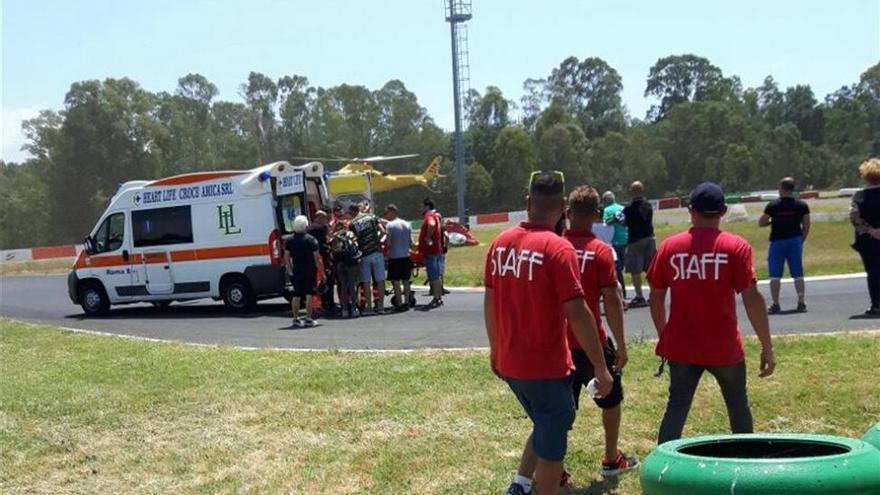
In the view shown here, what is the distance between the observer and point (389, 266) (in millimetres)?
17266

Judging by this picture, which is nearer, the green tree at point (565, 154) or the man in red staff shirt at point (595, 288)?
the man in red staff shirt at point (595, 288)

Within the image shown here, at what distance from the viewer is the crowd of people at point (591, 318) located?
5.05m

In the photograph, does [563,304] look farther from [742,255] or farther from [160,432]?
[160,432]

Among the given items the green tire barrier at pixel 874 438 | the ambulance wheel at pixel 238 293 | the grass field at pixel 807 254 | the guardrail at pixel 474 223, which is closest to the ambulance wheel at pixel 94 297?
the ambulance wheel at pixel 238 293

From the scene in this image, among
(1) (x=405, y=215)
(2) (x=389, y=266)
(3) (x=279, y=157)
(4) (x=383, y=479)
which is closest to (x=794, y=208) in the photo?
A: (2) (x=389, y=266)

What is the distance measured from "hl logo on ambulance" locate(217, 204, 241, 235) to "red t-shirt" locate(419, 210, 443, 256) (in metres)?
3.35

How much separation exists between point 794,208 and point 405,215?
2642 inches

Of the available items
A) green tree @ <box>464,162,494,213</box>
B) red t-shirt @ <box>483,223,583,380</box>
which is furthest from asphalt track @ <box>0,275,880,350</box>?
green tree @ <box>464,162,494,213</box>

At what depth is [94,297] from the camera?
19.4 meters

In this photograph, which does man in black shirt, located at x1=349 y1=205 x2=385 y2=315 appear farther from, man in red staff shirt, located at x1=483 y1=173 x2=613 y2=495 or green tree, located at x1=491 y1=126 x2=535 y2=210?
green tree, located at x1=491 y1=126 x2=535 y2=210

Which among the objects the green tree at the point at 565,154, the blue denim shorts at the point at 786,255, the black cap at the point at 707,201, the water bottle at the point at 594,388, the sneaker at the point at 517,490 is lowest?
the sneaker at the point at 517,490

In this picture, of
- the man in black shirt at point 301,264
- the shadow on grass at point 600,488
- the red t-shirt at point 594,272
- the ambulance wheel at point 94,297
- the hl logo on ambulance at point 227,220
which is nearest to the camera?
the red t-shirt at point 594,272

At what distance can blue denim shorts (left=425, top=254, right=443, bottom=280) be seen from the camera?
56.4 feet

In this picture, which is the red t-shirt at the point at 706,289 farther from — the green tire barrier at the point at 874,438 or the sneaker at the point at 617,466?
the green tire barrier at the point at 874,438
